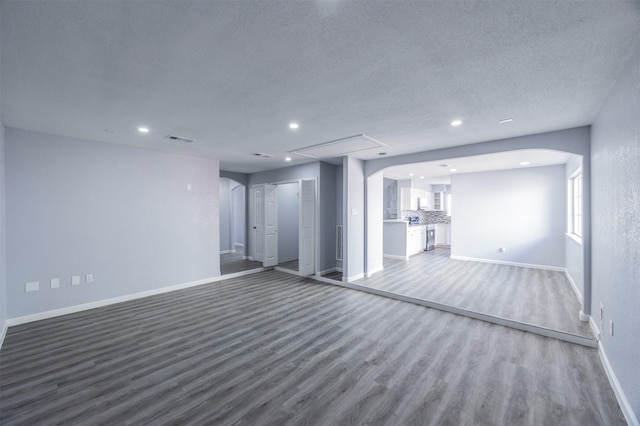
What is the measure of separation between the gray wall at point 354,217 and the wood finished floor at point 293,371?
5.12 ft

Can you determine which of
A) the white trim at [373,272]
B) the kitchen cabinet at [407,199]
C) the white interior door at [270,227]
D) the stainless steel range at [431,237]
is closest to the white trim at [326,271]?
the white trim at [373,272]

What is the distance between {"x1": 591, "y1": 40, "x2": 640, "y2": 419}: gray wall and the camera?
1.69 m

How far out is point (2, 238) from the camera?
308 centimetres

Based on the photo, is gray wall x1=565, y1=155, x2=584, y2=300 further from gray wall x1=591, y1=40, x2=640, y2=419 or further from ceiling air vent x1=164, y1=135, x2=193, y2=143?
ceiling air vent x1=164, y1=135, x2=193, y2=143

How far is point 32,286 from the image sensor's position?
349cm

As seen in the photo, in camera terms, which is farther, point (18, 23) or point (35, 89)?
point (35, 89)

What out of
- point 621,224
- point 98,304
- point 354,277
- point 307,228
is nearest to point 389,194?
point 307,228

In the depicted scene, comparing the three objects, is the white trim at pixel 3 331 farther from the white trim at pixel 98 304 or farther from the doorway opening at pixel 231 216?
the doorway opening at pixel 231 216

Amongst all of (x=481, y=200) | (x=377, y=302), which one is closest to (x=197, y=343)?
(x=377, y=302)

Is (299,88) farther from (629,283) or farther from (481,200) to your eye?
(481,200)

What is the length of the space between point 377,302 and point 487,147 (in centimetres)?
287

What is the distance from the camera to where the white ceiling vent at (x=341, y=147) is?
390cm

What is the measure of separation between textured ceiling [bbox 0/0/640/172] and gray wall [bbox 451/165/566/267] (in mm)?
3642

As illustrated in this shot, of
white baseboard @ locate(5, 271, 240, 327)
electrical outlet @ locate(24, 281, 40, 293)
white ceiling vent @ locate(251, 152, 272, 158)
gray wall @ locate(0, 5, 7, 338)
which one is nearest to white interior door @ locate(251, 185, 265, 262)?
white ceiling vent @ locate(251, 152, 272, 158)
